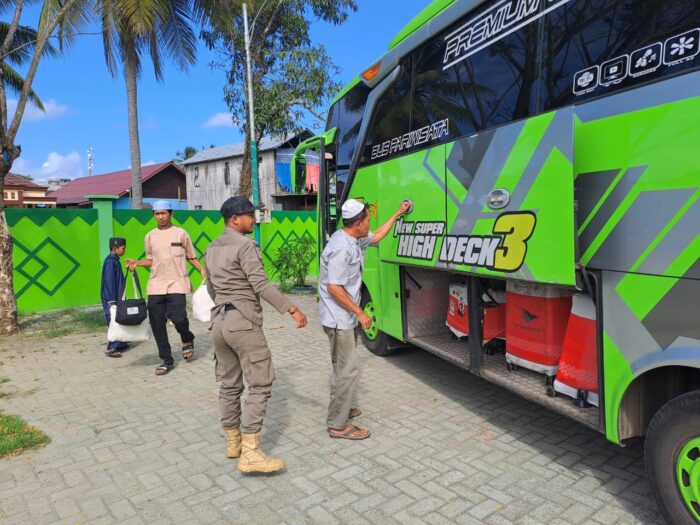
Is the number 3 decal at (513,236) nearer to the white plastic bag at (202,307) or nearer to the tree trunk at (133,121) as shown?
the white plastic bag at (202,307)

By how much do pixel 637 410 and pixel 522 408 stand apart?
5.81ft

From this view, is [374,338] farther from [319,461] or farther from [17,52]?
[17,52]

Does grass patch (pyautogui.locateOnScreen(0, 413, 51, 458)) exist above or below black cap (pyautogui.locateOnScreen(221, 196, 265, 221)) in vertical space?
below

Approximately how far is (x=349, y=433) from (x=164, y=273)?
3074mm

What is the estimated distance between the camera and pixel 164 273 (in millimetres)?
5668

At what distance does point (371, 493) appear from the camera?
3.14m

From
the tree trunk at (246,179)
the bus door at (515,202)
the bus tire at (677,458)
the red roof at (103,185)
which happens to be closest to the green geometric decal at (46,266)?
the bus door at (515,202)

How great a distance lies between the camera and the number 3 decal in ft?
10.1

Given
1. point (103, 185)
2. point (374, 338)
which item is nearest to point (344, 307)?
point (374, 338)

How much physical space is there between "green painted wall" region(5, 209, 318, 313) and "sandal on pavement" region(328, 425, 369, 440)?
7902mm

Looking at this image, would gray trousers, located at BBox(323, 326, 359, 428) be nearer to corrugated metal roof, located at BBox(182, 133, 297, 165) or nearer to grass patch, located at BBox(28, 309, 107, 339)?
grass patch, located at BBox(28, 309, 107, 339)

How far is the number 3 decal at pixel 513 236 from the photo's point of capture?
3.08 m

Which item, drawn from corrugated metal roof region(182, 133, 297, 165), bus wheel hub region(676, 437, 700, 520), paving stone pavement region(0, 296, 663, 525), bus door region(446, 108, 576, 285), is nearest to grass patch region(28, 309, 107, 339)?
paving stone pavement region(0, 296, 663, 525)

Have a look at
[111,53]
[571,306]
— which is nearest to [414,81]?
[571,306]
